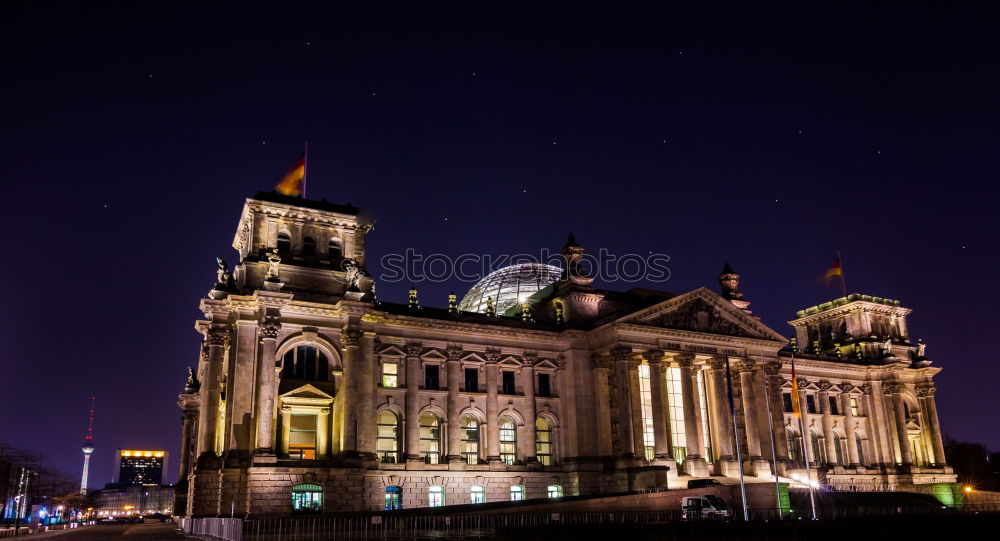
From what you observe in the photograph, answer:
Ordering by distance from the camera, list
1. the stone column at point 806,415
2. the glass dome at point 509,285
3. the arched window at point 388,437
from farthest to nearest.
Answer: the glass dome at point 509,285 → the stone column at point 806,415 → the arched window at point 388,437

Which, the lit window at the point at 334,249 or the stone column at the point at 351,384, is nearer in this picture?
the stone column at the point at 351,384

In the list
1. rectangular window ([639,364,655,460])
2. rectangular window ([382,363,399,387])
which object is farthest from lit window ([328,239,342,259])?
rectangular window ([639,364,655,460])

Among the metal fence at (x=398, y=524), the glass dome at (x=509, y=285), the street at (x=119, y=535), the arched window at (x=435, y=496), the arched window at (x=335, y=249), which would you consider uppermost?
the glass dome at (x=509, y=285)

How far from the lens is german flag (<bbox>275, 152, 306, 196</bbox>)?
59.9 m

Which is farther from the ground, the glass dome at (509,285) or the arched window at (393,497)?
the glass dome at (509,285)

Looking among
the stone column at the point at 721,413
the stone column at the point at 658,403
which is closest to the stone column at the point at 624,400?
the stone column at the point at 658,403

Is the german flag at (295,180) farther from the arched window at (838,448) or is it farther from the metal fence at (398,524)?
the arched window at (838,448)

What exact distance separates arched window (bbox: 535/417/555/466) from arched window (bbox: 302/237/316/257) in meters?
22.9

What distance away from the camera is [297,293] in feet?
186

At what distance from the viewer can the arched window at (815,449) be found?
3196 inches

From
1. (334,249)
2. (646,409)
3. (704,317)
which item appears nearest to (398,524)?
(334,249)

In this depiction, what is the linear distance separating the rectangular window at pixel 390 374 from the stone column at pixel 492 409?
25.2 feet

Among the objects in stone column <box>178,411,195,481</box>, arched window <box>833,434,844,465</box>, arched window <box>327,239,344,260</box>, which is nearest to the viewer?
arched window <box>327,239,344,260</box>

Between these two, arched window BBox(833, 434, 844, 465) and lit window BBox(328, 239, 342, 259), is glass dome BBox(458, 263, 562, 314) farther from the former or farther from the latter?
arched window BBox(833, 434, 844, 465)
